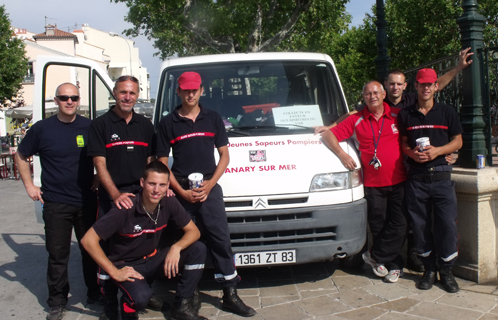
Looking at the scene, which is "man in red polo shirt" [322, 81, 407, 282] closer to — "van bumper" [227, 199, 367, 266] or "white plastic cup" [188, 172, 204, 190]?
"van bumper" [227, 199, 367, 266]

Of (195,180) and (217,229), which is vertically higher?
(195,180)

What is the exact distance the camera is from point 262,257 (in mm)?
4402

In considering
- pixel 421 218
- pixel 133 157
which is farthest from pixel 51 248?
pixel 421 218

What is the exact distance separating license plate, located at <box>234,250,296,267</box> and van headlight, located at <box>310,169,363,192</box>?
61cm

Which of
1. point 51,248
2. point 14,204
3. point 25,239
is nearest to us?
point 51,248

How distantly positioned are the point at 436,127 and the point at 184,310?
8.98 feet

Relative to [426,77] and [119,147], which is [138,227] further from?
[426,77]

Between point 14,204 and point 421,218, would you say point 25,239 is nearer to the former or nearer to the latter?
point 14,204

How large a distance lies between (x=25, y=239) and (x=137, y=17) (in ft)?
53.8

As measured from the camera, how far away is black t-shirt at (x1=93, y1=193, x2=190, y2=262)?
3.93m

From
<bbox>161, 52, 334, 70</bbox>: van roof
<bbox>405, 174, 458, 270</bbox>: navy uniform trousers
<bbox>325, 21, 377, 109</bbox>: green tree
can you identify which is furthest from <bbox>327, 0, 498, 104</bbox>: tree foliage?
<bbox>405, 174, 458, 270</bbox>: navy uniform trousers

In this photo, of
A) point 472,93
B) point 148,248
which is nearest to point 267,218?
point 148,248

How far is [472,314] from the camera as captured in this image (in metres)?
4.07

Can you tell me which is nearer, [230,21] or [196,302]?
[196,302]
